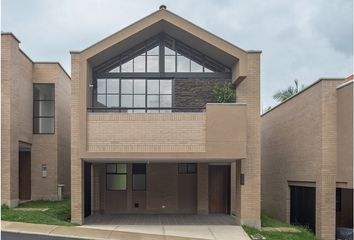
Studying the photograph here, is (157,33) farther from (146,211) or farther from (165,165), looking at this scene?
(146,211)

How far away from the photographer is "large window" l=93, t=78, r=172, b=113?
18953 mm

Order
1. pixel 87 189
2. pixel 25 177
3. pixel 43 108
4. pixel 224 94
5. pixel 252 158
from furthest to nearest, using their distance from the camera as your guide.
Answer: pixel 43 108 → pixel 25 177 → pixel 87 189 → pixel 224 94 → pixel 252 158

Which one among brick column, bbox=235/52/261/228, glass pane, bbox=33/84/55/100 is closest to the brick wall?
brick column, bbox=235/52/261/228

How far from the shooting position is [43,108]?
22.8 meters

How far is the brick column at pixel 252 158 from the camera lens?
57.2 ft

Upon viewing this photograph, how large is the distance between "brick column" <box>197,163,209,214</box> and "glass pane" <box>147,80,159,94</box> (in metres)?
4.28

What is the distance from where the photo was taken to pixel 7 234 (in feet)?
44.7

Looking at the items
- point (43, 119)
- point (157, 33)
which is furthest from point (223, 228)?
point (43, 119)

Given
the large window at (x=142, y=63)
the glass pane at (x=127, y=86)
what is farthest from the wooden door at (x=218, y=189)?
the large window at (x=142, y=63)

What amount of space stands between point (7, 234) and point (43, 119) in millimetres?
9868

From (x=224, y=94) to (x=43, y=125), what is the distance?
978 centimetres

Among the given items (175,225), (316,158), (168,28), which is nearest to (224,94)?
(168,28)

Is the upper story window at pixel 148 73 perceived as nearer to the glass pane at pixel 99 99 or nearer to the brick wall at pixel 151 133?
the glass pane at pixel 99 99

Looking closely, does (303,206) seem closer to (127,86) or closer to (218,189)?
(218,189)
